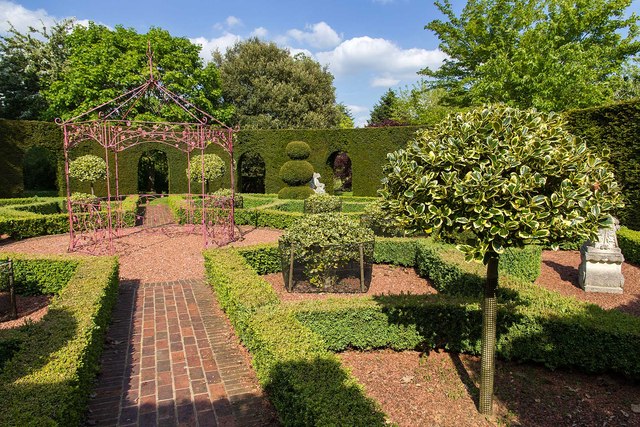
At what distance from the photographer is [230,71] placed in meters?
33.5

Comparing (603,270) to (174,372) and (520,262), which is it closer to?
(520,262)

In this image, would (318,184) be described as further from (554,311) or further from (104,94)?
(554,311)

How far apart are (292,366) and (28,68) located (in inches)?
1283

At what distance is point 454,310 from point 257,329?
2698 millimetres

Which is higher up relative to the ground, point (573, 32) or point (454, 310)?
point (573, 32)

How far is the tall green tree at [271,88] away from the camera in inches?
1293

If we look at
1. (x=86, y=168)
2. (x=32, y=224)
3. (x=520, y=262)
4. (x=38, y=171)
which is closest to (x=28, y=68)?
(x=38, y=171)

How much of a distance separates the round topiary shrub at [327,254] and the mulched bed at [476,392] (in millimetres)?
2499

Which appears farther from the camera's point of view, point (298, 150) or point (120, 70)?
point (120, 70)

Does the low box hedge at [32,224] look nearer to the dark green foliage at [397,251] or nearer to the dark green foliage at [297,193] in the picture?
the dark green foliage at [297,193]

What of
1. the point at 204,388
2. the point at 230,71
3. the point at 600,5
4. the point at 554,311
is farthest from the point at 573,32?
the point at 230,71

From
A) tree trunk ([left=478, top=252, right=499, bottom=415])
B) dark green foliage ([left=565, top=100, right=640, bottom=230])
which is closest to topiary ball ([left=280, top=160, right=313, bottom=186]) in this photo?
dark green foliage ([left=565, top=100, right=640, bottom=230])

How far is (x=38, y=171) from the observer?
91.6ft

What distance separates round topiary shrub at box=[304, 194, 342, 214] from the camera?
51.8 ft
